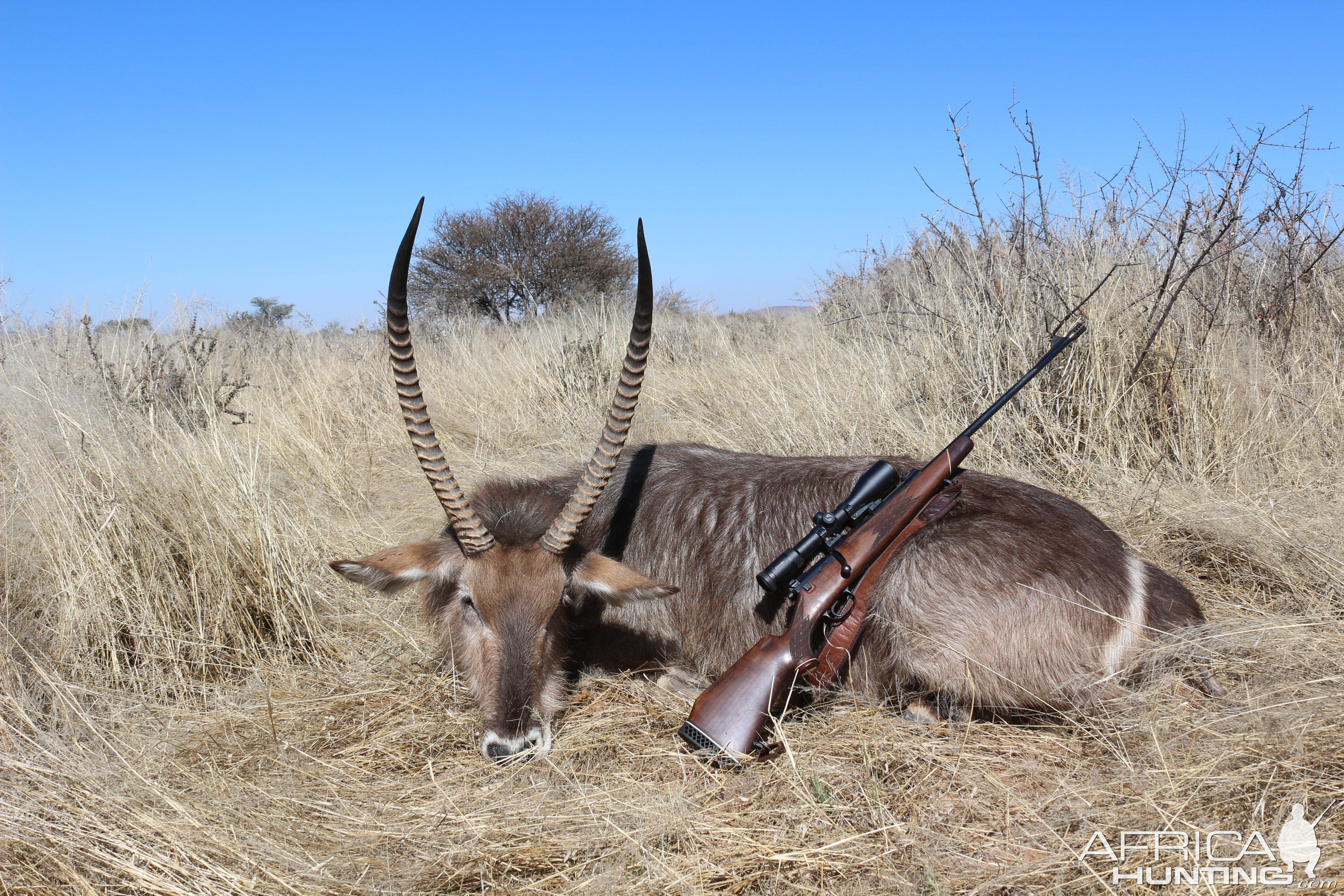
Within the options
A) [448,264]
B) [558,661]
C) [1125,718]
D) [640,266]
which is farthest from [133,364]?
[448,264]

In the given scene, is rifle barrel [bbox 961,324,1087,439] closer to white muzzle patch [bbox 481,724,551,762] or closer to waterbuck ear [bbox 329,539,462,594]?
white muzzle patch [bbox 481,724,551,762]

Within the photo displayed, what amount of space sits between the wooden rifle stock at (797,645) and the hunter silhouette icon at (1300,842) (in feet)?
4.82

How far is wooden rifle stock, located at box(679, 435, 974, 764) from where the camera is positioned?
2.86 m

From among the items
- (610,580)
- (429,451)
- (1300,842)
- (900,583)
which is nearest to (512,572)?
(610,580)

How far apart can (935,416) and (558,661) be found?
3.57 metres

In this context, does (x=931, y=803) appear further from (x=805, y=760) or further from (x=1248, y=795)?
(x=1248, y=795)

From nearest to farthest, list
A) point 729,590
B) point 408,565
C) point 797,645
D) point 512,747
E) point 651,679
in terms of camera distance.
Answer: point 512,747
point 797,645
point 408,565
point 729,590
point 651,679

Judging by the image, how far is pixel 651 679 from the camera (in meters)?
3.78

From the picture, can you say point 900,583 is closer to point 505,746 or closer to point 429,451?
point 505,746

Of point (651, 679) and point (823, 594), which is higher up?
point (823, 594)

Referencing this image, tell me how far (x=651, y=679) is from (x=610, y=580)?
0.80 meters

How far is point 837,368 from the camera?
24.6 feet

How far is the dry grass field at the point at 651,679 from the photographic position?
90.7 inches

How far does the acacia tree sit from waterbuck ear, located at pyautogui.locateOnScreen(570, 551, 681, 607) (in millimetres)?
16771
